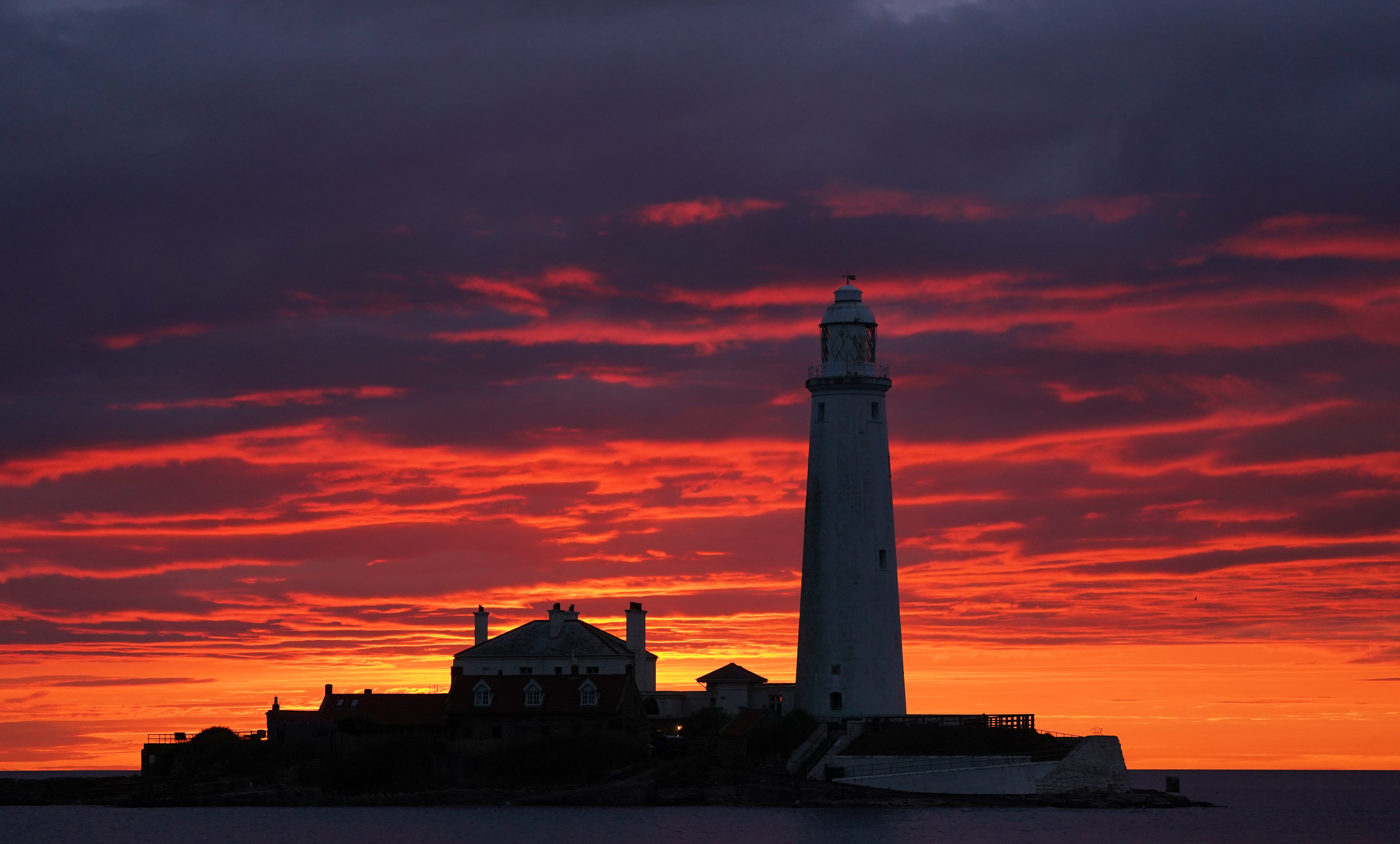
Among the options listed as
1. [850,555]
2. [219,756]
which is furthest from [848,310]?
[219,756]

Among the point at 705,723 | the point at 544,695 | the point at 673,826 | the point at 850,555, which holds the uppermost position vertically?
the point at 850,555

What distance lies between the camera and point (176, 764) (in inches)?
3004

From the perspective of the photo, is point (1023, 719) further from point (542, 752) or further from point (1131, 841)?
point (542, 752)

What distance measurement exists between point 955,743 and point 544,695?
62.8ft

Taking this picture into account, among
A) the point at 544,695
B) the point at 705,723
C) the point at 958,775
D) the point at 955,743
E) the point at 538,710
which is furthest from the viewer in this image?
the point at 705,723

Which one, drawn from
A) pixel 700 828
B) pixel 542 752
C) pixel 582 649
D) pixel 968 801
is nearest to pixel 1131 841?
pixel 968 801

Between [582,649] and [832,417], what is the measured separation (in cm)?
2108

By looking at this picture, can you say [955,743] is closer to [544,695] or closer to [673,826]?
[673,826]

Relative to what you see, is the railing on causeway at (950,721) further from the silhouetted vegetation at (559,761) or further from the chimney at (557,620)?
the chimney at (557,620)

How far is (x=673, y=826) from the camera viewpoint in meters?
65.1

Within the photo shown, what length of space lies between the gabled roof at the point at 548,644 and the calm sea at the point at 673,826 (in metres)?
10.7

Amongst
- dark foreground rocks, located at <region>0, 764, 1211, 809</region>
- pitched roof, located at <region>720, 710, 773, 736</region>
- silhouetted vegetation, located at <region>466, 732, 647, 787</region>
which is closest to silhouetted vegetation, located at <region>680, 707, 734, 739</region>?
pitched roof, located at <region>720, 710, 773, 736</region>

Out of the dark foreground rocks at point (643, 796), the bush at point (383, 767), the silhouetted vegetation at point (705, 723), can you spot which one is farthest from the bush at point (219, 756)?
the silhouetted vegetation at point (705, 723)

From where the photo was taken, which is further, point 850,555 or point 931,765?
point 850,555
